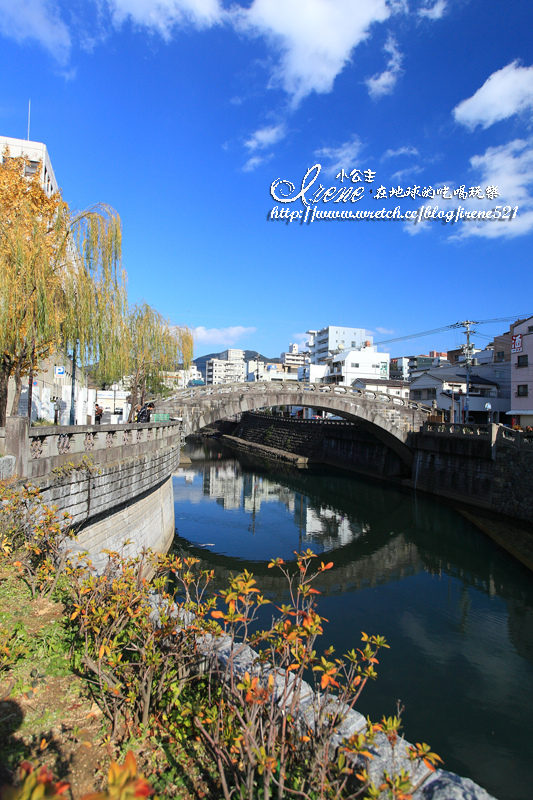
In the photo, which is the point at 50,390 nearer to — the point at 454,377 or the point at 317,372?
the point at 454,377

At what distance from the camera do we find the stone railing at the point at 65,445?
6.61 m

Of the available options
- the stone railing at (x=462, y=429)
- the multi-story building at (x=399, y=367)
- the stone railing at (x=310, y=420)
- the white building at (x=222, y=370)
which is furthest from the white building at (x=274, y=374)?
the stone railing at (x=462, y=429)

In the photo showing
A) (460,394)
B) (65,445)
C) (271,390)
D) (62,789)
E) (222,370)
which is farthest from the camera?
(222,370)

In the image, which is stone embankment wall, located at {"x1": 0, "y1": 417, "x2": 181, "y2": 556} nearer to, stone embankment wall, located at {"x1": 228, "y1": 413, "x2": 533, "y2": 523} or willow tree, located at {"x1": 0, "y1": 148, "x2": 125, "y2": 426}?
willow tree, located at {"x1": 0, "y1": 148, "x2": 125, "y2": 426}

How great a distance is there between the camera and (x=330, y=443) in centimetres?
4381

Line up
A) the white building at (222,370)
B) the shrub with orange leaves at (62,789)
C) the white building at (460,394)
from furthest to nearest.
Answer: the white building at (222,370)
the white building at (460,394)
the shrub with orange leaves at (62,789)

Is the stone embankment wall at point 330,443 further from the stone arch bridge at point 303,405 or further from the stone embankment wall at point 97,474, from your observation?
the stone embankment wall at point 97,474

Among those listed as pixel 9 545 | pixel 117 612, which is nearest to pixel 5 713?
pixel 117 612

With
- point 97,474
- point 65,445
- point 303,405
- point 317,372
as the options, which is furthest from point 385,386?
point 65,445

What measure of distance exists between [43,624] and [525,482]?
2013cm

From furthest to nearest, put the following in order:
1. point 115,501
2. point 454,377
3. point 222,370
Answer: point 222,370 < point 454,377 < point 115,501

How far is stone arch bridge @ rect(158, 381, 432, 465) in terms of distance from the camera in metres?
24.8

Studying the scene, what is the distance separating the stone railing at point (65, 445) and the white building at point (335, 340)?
65.9 metres

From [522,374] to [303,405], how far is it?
1739 centimetres
